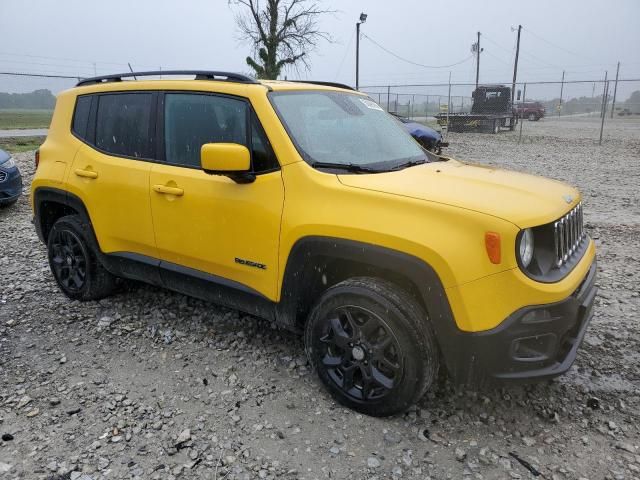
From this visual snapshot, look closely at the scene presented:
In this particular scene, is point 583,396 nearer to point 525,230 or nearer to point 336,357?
point 525,230

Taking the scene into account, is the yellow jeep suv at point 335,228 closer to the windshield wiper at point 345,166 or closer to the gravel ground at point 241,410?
the windshield wiper at point 345,166

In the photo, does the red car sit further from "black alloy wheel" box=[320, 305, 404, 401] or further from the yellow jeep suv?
"black alloy wheel" box=[320, 305, 404, 401]

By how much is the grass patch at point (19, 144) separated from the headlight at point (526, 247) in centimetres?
1402

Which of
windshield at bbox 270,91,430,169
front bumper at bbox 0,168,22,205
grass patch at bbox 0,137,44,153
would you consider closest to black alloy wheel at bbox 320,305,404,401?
windshield at bbox 270,91,430,169

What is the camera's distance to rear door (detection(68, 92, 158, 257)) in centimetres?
361

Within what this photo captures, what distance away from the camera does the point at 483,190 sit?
271cm

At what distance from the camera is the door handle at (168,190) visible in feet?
10.9

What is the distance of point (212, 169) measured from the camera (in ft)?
9.48

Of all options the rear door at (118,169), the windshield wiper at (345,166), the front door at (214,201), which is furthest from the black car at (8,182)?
the windshield wiper at (345,166)

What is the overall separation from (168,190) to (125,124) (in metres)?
0.81

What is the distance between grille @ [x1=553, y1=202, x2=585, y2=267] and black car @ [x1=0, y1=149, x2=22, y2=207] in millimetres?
7570

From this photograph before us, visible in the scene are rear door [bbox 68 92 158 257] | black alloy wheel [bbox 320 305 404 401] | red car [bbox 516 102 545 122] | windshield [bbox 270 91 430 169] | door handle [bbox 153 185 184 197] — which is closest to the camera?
black alloy wheel [bbox 320 305 404 401]

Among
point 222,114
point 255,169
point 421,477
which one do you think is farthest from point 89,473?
point 222,114

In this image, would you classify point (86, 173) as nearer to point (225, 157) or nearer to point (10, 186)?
point (225, 157)
